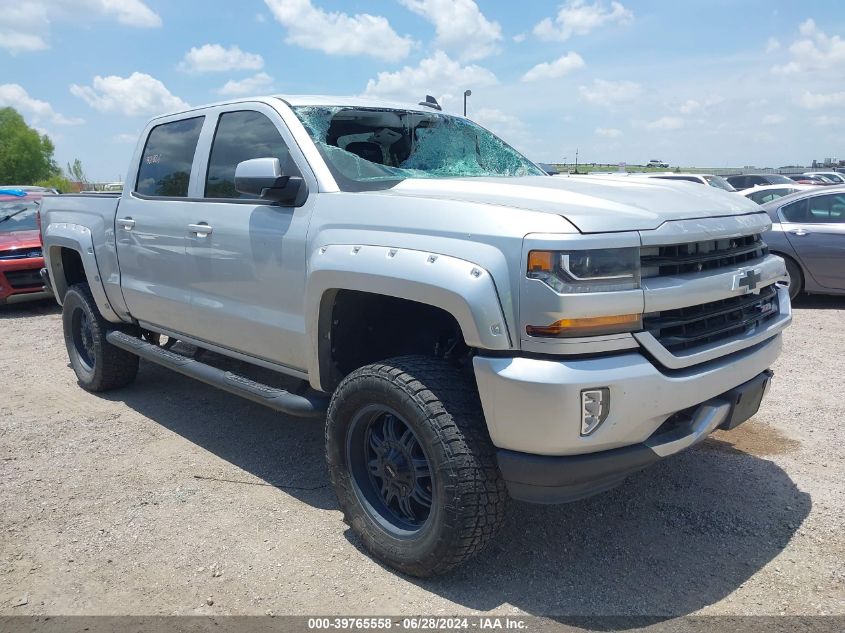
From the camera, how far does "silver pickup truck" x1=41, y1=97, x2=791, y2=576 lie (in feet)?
8.31

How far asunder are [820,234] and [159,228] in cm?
765

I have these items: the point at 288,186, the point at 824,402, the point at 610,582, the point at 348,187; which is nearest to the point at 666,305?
the point at 610,582

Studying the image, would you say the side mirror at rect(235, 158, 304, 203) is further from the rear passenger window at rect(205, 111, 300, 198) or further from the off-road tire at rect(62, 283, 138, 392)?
the off-road tire at rect(62, 283, 138, 392)

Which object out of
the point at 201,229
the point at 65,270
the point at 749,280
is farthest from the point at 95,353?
the point at 749,280

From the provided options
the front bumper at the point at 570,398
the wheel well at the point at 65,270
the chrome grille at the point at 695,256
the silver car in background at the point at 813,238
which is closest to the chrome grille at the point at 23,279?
the wheel well at the point at 65,270

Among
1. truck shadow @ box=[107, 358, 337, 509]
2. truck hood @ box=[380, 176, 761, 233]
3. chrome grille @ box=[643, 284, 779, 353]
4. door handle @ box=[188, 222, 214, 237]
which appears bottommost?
truck shadow @ box=[107, 358, 337, 509]

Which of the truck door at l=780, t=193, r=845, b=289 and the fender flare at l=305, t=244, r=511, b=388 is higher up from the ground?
the fender flare at l=305, t=244, r=511, b=388

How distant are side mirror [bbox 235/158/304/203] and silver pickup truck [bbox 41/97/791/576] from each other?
0.01 meters

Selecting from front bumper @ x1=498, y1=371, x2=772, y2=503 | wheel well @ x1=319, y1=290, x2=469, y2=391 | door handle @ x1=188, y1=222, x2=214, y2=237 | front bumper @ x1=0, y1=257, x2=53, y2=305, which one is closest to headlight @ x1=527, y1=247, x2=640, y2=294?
front bumper @ x1=498, y1=371, x2=772, y2=503

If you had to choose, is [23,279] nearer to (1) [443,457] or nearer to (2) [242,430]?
(2) [242,430]

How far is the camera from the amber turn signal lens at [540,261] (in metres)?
2.50

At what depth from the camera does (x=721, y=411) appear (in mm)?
2910

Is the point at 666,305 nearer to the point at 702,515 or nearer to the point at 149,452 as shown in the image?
the point at 702,515

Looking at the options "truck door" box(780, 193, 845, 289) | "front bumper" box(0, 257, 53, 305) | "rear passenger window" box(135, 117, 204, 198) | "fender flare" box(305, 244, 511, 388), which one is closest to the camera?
"fender flare" box(305, 244, 511, 388)
